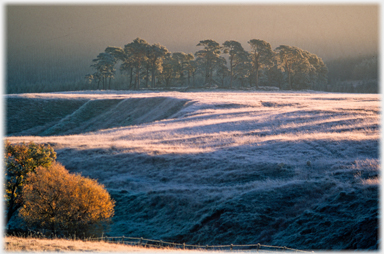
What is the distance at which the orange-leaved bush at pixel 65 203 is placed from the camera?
18.5 metres

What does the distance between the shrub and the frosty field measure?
528 cm

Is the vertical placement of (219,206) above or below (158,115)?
below

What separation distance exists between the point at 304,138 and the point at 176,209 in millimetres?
13991

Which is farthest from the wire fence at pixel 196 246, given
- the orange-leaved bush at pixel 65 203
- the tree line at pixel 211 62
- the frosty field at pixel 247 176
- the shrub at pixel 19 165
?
the tree line at pixel 211 62

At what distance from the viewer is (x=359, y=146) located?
24.8m

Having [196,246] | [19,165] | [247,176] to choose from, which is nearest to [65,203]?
[19,165]

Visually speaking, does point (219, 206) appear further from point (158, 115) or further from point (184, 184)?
point (158, 115)

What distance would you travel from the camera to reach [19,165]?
2161cm

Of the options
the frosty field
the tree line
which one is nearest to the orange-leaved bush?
the frosty field

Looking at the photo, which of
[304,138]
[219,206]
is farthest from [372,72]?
[219,206]

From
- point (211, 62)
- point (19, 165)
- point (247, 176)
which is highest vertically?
point (211, 62)

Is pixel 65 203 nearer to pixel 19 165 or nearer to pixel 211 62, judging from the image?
pixel 19 165

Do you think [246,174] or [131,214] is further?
[246,174]

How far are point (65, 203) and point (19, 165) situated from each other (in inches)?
216
